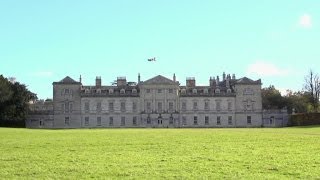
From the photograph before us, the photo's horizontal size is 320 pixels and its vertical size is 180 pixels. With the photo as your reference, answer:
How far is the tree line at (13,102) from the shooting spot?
58688 mm

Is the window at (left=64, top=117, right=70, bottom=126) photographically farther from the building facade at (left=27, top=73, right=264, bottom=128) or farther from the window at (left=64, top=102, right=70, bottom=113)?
the window at (left=64, top=102, right=70, bottom=113)

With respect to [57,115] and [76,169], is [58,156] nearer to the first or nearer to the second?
[76,169]

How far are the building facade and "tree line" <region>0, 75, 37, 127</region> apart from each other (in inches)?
251

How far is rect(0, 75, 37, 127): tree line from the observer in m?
58.7

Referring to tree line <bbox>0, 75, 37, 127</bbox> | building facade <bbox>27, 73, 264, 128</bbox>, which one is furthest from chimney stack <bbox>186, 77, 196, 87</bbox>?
tree line <bbox>0, 75, 37, 127</bbox>

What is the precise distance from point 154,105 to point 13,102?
18751mm

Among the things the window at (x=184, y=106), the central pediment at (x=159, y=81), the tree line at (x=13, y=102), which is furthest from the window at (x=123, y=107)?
the tree line at (x=13, y=102)

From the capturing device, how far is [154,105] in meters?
72.4

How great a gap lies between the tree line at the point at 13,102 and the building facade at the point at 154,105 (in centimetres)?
637

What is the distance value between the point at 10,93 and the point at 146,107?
1956cm

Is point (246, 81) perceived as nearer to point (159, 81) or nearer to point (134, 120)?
point (159, 81)

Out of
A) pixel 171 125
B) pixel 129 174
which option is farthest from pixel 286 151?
pixel 171 125

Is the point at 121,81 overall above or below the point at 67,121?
above

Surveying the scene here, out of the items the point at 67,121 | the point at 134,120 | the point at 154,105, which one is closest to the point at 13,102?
the point at 67,121
